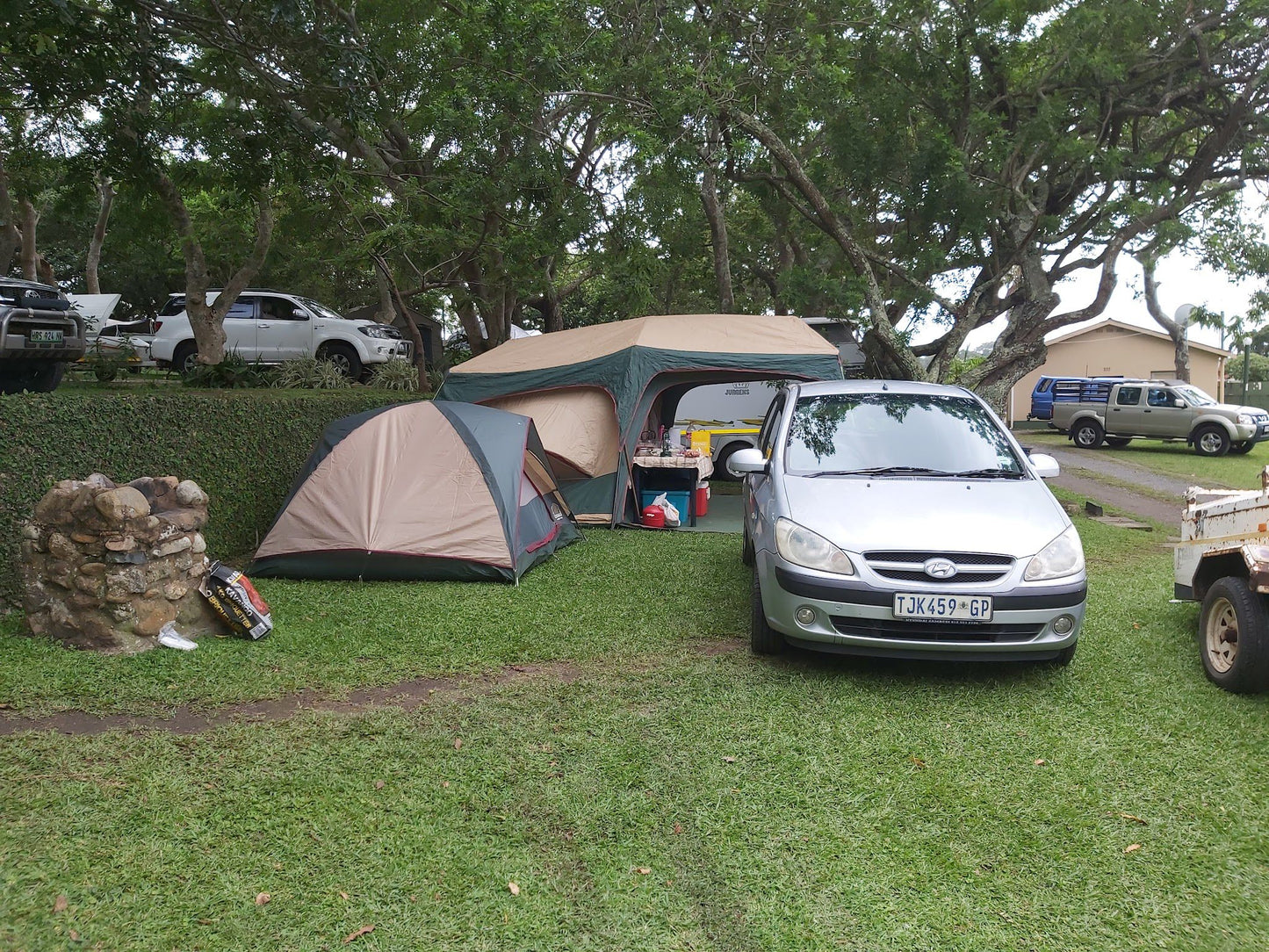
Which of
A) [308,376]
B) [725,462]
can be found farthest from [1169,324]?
[308,376]

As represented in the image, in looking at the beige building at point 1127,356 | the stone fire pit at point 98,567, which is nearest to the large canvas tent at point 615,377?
the stone fire pit at point 98,567

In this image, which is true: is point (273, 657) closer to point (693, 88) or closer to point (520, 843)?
point (520, 843)

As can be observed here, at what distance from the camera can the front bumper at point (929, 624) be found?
4234mm

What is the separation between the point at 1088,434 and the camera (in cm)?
2094

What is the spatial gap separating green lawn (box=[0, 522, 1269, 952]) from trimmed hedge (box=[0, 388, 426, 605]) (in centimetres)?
107

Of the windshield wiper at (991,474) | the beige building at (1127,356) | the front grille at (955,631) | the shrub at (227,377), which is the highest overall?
the beige building at (1127,356)

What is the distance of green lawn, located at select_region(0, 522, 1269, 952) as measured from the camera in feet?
8.65

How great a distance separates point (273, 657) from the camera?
489cm

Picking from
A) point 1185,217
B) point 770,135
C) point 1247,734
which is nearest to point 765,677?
point 1247,734

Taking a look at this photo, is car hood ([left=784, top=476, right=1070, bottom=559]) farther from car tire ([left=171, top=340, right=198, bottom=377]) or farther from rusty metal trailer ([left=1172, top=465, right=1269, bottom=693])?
car tire ([left=171, top=340, right=198, bottom=377])

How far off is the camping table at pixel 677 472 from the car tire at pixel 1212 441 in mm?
14506

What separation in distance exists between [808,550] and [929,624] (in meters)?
0.67

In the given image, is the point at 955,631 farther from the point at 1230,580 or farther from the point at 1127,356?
the point at 1127,356

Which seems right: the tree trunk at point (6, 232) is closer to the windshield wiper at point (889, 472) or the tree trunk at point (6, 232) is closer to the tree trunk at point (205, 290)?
the tree trunk at point (205, 290)
